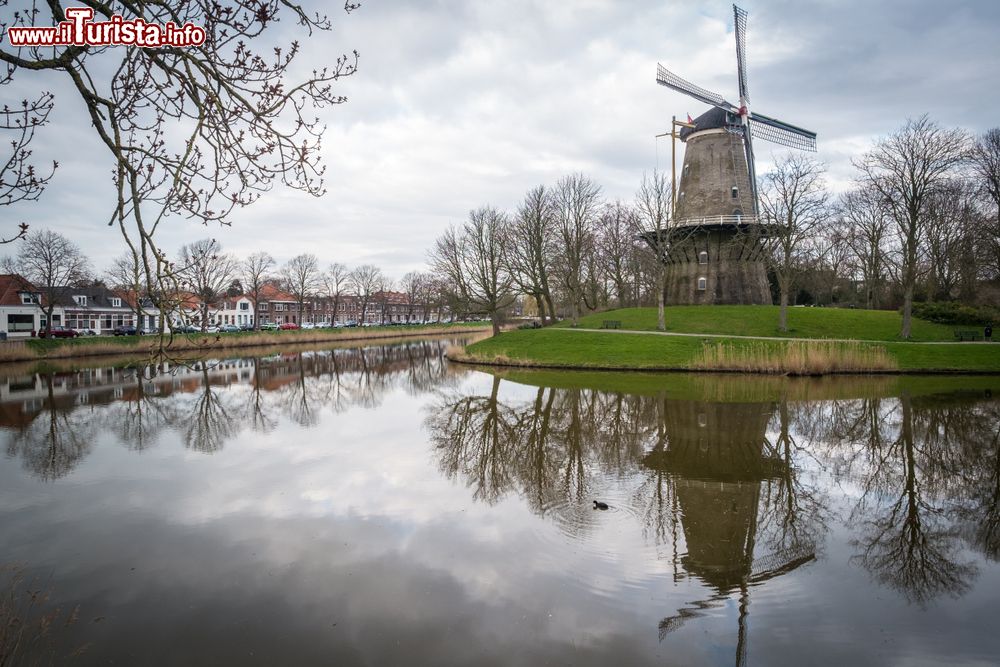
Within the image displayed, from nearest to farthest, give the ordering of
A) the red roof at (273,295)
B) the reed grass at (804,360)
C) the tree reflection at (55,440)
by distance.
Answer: the tree reflection at (55,440) → the reed grass at (804,360) → the red roof at (273,295)

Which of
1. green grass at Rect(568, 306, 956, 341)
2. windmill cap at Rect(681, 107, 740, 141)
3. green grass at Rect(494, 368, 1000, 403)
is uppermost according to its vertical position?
windmill cap at Rect(681, 107, 740, 141)

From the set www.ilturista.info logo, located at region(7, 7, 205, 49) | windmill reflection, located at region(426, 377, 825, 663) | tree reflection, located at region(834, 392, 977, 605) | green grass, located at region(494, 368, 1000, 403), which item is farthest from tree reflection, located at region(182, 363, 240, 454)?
tree reflection, located at region(834, 392, 977, 605)

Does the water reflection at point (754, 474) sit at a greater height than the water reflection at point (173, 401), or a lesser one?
greater

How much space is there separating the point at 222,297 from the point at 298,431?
68521mm

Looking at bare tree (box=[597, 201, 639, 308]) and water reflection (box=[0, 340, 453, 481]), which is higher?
bare tree (box=[597, 201, 639, 308])

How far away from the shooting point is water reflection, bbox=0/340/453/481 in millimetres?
11539

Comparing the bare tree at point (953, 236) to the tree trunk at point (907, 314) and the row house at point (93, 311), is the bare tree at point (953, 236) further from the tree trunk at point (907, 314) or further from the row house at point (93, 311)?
the row house at point (93, 311)

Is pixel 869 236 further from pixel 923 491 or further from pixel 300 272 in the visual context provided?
pixel 300 272

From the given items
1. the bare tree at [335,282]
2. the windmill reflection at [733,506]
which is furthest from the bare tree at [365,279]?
the windmill reflection at [733,506]

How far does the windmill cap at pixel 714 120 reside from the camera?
1299 inches

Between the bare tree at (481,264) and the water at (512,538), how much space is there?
72.7 ft

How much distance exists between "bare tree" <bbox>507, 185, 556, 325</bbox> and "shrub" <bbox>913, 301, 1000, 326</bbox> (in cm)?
2035

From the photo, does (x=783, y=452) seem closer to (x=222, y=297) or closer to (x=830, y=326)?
(x=830, y=326)

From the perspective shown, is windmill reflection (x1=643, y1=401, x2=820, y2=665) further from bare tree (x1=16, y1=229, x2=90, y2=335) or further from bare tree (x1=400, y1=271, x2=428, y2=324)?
bare tree (x1=400, y1=271, x2=428, y2=324)
